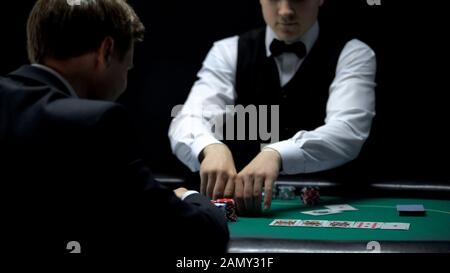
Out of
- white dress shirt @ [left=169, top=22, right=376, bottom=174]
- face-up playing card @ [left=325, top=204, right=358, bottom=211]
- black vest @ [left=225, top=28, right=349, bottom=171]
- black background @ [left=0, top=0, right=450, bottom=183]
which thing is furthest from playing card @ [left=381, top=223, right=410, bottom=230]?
black background @ [left=0, top=0, right=450, bottom=183]

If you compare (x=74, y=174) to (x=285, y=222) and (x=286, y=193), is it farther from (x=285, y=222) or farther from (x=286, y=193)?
(x=286, y=193)

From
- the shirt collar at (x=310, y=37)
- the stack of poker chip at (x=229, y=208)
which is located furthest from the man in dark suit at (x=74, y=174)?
the shirt collar at (x=310, y=37)

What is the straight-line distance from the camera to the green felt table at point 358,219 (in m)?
1.79

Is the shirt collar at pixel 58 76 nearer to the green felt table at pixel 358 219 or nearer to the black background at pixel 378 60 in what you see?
the green felt table at pixel 358 219

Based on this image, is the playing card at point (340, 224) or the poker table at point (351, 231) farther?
the playing card at point (340, 224)

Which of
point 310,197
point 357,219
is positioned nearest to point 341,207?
point 310,197

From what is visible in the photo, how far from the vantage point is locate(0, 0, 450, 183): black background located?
3533 mm

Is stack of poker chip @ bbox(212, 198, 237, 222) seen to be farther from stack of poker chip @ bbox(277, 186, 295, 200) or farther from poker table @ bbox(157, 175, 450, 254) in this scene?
stack of poker chip @ bbox(277, 186, 295, 200)

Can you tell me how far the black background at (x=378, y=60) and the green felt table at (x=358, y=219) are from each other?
0.86 metres

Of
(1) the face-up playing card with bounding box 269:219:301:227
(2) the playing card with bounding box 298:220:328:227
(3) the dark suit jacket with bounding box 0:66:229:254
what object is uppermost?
(3) the dark suit jacket with bounding box 0:66:229:254

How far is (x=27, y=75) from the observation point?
155 cm

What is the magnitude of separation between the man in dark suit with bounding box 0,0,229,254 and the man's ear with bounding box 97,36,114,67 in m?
0.05

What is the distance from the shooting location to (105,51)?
1.67 metres

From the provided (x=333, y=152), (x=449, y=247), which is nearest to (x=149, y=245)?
(x=449, y=247)
